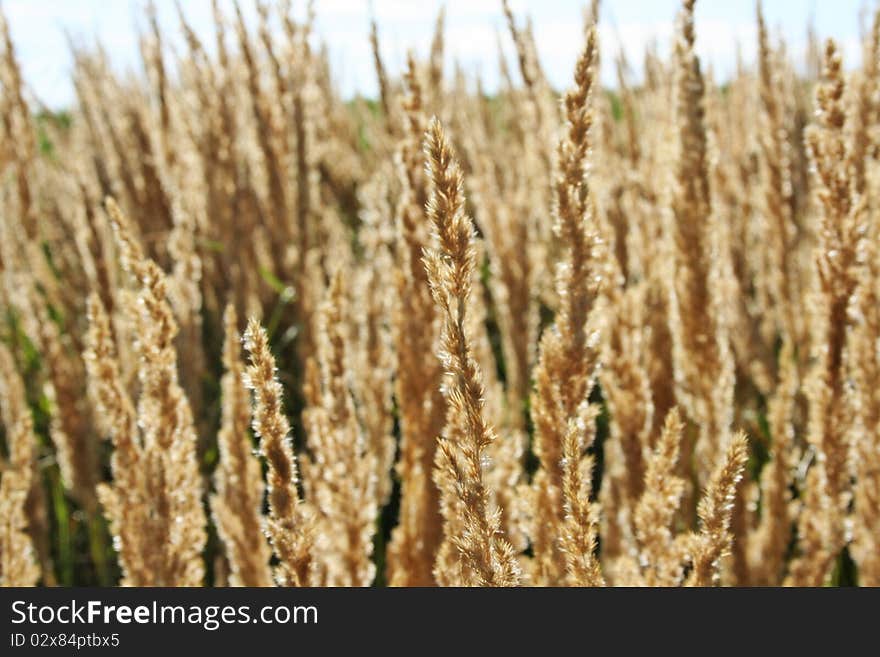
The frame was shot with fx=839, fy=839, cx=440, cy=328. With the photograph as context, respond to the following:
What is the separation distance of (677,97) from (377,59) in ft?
2.66

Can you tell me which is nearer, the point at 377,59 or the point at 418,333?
the point at 418,333

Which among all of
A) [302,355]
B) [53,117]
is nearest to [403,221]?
[302,355]

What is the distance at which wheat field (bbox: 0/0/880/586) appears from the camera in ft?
4.23

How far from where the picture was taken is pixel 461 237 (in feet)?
3.28

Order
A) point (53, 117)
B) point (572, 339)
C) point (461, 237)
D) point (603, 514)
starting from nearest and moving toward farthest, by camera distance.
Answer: point (461, 237)
point (572, 339)
point (603, 514)
point (53, 117)

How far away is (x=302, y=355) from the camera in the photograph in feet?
9.07

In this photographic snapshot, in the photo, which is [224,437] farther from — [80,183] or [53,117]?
[53,117]

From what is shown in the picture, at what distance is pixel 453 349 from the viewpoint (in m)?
1.01

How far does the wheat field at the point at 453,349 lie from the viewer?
1290mm

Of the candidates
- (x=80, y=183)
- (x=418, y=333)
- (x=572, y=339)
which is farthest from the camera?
(x=80, y=183)

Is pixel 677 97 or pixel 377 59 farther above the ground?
pixel 377 59
